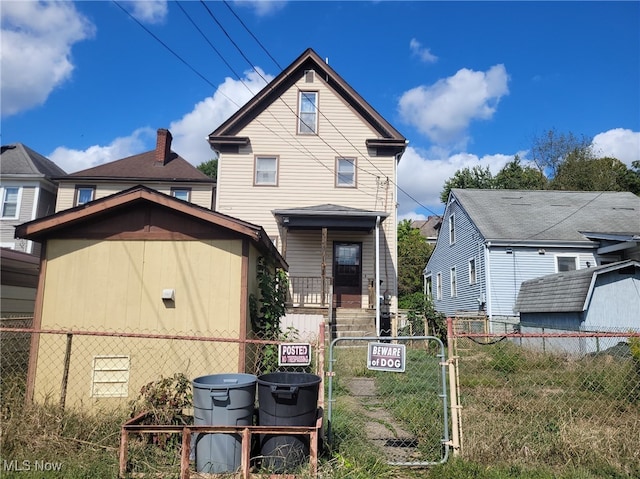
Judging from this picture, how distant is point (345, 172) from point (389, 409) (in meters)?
11.2

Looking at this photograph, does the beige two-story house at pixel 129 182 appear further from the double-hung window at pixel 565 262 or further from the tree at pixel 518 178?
the tree at pixel 518 178

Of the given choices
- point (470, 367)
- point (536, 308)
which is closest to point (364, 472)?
A: point (470, 367)

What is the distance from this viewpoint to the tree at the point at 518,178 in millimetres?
38875

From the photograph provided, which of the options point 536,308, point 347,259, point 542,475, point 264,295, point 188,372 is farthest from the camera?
point 347,259

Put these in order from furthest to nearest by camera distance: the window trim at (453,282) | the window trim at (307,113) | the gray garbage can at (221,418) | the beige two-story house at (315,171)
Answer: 1. the window trim at (453,282)
2. the window trim at (307,113)
3. the beige two-story house at (315,171)
4. the gray garbage can at (221,418)

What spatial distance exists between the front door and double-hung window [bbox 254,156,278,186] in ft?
11.9

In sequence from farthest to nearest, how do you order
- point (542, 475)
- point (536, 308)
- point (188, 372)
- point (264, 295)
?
point (536, 308) → point (264, 295) → point (188, 372) → point (542, 475)

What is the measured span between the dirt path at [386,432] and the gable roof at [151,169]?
14888 mm

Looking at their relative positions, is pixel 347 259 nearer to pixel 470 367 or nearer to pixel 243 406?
pixel 470 367

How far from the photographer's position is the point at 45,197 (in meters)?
20.0

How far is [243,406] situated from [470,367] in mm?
7111

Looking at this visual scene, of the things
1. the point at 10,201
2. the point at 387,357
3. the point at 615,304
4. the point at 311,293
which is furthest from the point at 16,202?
the point at 615,304

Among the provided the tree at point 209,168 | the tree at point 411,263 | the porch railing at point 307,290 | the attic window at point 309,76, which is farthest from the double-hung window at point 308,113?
the tree at point 209,168

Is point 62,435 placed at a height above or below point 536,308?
below
